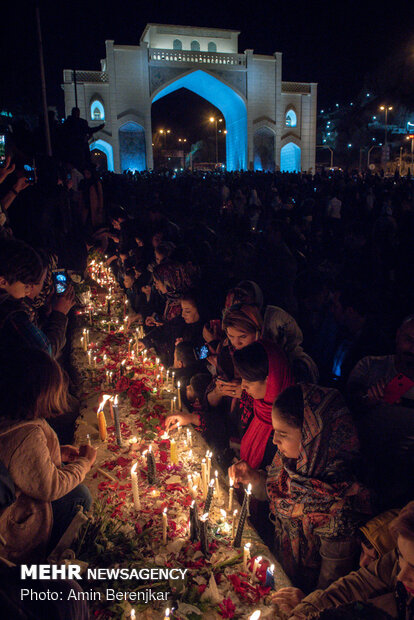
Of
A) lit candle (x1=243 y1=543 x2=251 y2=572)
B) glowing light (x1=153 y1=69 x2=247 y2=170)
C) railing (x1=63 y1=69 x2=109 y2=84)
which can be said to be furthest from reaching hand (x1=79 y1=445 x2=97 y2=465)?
railing (x1=63 y1=69 x2=109 y2=84)

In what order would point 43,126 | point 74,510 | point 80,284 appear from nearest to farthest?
point 74,510, point 80,284, point 43,126

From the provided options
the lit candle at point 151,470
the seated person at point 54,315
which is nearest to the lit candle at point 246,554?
the lit candle at point 151,470

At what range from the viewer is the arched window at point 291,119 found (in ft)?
156

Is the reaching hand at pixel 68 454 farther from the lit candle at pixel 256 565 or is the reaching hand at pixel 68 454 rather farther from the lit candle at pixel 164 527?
the lit candle at pixel 256 565

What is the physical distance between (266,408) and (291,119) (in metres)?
50.2

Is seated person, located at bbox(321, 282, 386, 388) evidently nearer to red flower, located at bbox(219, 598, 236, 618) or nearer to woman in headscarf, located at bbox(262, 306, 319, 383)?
woman in headscarf, located at bbox(262, 306, 319, 383)

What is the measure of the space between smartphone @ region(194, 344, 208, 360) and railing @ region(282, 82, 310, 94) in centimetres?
4893

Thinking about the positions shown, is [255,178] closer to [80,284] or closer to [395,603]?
[80,284]

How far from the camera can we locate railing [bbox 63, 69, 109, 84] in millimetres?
40812

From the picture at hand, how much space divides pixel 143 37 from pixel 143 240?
4831 centimetres

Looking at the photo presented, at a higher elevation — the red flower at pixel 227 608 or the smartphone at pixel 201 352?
the smartphone at pixel 201 352

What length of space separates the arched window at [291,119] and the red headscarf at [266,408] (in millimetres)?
49440

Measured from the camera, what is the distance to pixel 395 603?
1832 mm

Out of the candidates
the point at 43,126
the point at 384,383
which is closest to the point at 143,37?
the point at 43,126
